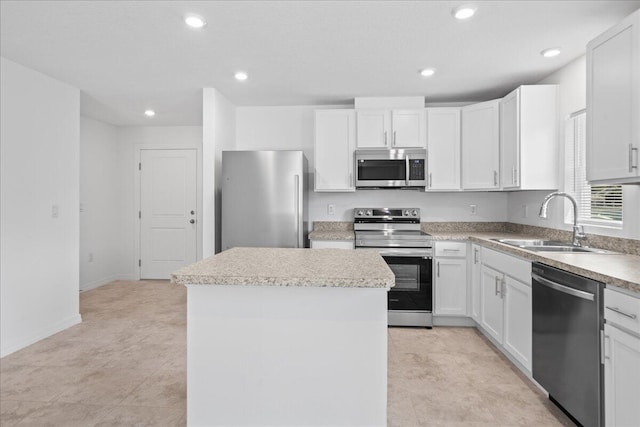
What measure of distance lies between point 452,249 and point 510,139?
1.14 meters

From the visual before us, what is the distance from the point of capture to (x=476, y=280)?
130 inches

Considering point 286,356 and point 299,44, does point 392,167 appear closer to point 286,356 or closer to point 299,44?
point 299,44

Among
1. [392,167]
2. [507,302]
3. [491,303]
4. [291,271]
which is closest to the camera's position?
[291,271]

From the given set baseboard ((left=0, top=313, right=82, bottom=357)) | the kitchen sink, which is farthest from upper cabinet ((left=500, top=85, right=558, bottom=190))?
baseboard ((left=0, top=313, right=82, bottom=357))

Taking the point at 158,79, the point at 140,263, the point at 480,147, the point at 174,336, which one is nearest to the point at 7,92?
the point at 158,79

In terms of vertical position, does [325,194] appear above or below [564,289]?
above

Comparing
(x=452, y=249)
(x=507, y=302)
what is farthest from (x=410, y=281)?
(x=507, y=302)

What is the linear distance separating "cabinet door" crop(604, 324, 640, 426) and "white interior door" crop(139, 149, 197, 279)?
4972mm

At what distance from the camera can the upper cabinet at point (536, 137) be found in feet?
9.96

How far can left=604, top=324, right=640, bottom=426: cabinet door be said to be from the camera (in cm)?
146

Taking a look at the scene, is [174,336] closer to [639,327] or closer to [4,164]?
[4,164]

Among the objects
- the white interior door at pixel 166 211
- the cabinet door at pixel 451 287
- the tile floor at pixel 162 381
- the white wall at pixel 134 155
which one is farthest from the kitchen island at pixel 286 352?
the white wall at pixel 134 155

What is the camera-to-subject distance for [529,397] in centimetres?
224

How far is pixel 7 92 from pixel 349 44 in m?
2.79
